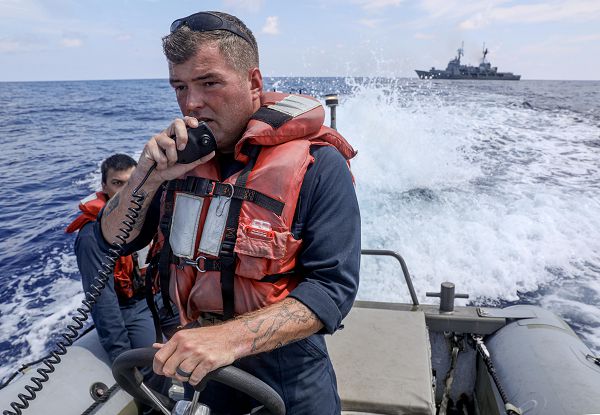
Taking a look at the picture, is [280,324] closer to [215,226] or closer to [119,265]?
[215,226]

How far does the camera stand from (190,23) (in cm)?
151

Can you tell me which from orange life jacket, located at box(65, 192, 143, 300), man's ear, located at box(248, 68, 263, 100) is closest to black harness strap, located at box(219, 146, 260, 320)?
man's ear, located at box(248, 68, 263, 100)

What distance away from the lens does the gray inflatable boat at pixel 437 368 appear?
2.43 m

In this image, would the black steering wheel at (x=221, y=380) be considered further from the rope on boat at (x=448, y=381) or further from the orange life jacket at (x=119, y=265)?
the rope on boat at (x=448, y=381)

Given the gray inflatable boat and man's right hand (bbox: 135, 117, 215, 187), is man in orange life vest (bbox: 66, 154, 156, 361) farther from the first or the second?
man's right hand (bbox: 135, 117, 215, 187)

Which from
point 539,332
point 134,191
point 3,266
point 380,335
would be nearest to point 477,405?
point 539,332

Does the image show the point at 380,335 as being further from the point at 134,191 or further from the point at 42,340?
the point at 42,340

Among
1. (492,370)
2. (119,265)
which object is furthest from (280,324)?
(119,265)

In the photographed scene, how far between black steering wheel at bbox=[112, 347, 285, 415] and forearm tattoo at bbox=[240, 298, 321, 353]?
0.31 ft

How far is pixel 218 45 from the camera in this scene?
1.47 m

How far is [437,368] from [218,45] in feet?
10.2

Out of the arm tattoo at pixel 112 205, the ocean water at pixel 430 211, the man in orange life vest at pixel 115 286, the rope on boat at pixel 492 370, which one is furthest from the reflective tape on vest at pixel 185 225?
the ocean water at pixel 430 211

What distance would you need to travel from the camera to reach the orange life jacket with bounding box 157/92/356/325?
1.44m

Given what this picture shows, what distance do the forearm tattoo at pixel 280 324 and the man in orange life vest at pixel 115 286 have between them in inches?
82.5
